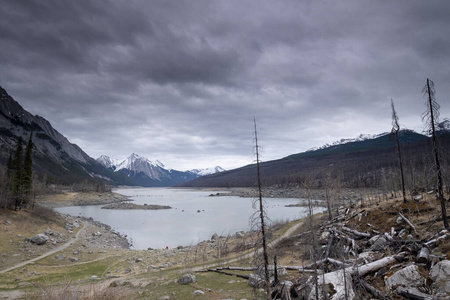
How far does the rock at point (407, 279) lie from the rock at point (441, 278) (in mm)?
509

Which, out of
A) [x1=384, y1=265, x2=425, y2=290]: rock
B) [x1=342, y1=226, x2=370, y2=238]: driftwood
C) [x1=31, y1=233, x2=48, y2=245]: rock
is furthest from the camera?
[x1=31, y1=233, x2=48, y2=245]: rock

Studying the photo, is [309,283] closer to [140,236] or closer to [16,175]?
[140,236]

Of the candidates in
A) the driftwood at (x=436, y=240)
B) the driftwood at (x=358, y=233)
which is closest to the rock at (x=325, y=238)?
the driftwood at (x=358, y=233)

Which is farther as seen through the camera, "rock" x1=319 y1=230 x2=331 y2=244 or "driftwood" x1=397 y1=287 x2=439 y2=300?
"rock" x1=319 y1=230 x2=331 y2=244

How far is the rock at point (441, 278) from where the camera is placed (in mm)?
10258

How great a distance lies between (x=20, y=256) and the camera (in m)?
33.3

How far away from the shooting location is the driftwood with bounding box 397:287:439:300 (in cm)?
1006

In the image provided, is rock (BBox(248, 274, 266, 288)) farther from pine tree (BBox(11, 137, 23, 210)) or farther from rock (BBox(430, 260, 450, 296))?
pine tree (BBox(11, 137, 23, 210))

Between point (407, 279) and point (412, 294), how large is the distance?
1.13 metres

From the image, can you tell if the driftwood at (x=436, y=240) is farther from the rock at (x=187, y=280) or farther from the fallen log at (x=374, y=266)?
the rock at (x=187, y=280)

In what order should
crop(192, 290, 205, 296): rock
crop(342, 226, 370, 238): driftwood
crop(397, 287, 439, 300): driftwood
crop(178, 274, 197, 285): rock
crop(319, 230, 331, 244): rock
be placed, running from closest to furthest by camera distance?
crop(397, 287, 439, 300): driftwood, crop(192, 290, 205, 296): rock, crop(178, 274, 197, 285): rock, crop(342, 226, 370, 238): driftwood, crop(319, 230, 331, 244): rock

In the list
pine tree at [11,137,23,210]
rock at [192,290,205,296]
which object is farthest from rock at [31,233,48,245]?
rock at [192,290,205,296]

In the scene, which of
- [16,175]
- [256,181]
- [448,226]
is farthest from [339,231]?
[16,175]

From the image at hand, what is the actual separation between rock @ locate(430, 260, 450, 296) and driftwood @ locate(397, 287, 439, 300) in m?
0.71
